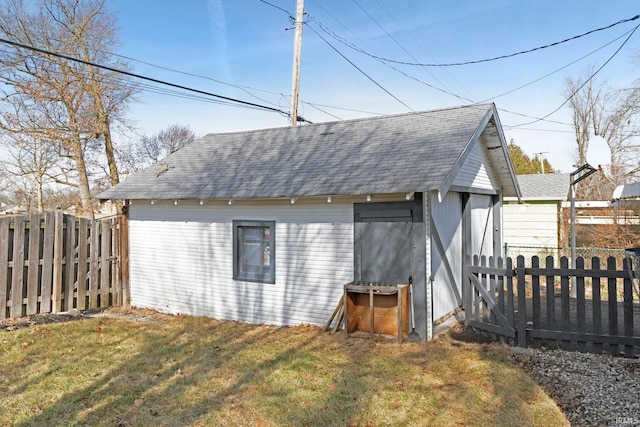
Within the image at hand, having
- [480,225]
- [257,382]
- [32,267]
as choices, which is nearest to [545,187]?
[480,225]

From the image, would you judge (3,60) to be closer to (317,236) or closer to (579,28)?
(317,236)

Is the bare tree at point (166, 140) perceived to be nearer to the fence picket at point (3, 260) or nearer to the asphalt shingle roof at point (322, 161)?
the asphalt shingle roof at point (322, 161)

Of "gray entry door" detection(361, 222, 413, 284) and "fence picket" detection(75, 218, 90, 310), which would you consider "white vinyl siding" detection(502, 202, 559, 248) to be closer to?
"gray entry door" detection(361, 222, 413, 284)

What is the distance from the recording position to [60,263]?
28.8 feet

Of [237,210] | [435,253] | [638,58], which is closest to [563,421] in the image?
[435,253]

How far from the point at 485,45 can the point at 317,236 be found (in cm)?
987

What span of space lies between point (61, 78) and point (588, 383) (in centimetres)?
1971

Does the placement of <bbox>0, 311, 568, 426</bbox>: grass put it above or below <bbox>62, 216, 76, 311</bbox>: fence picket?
below

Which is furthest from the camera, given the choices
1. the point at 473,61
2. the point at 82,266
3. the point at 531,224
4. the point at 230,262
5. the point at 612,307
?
the point at 531,224

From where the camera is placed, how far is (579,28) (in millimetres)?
10430

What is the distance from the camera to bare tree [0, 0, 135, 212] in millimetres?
16547

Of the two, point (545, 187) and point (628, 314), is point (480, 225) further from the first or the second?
point (545, 187)

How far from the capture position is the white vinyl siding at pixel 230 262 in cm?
777

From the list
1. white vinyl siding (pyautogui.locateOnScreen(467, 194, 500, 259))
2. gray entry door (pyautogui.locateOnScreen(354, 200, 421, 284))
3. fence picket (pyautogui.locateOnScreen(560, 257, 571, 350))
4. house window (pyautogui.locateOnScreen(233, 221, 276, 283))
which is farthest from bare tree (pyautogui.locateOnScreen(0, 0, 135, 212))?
fence picket (pyautogui.locateOnScreen(560, 257, 571, 350))
